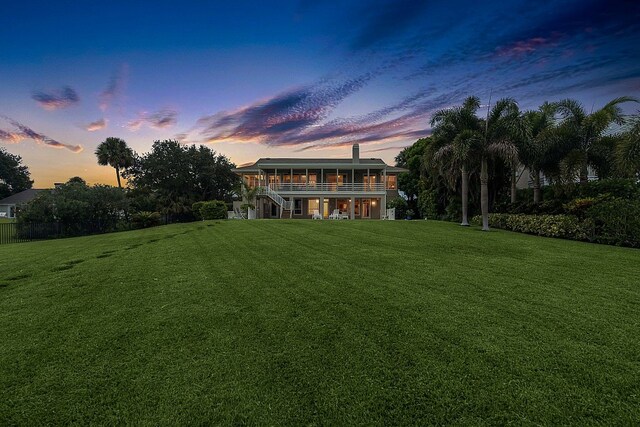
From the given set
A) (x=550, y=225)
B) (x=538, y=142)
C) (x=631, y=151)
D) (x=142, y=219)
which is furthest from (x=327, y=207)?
(x=631, y=151)

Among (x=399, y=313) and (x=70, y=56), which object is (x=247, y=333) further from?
(x=70, y=56)

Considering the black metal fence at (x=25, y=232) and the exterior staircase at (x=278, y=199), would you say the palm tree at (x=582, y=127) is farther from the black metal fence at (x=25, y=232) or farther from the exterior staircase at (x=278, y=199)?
the black metal fence at (x=25, y=232)

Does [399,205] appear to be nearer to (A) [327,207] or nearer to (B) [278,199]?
(A) [327,207]

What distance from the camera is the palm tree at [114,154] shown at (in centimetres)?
3541

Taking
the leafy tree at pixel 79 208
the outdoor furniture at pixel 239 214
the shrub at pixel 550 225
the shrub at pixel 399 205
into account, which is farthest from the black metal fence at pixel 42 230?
the shrub at pixel 550 225

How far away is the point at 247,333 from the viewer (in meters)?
3.29

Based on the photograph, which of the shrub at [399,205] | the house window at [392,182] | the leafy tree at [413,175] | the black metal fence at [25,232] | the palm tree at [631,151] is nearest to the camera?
the palm tree at [631,151]

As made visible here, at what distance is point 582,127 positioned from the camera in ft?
46.3

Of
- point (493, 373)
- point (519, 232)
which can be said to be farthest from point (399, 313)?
point (519, 232)

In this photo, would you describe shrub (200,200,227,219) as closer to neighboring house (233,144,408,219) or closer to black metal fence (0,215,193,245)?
neighboring house (233,144,408,219)

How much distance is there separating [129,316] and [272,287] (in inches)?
83.4

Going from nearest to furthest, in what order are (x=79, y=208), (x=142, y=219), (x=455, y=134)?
(x=455, y=134) → (x=79, y=208) → (x=142, y=219)

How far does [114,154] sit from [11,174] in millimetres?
38212

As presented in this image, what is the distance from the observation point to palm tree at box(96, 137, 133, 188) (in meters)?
35.4
